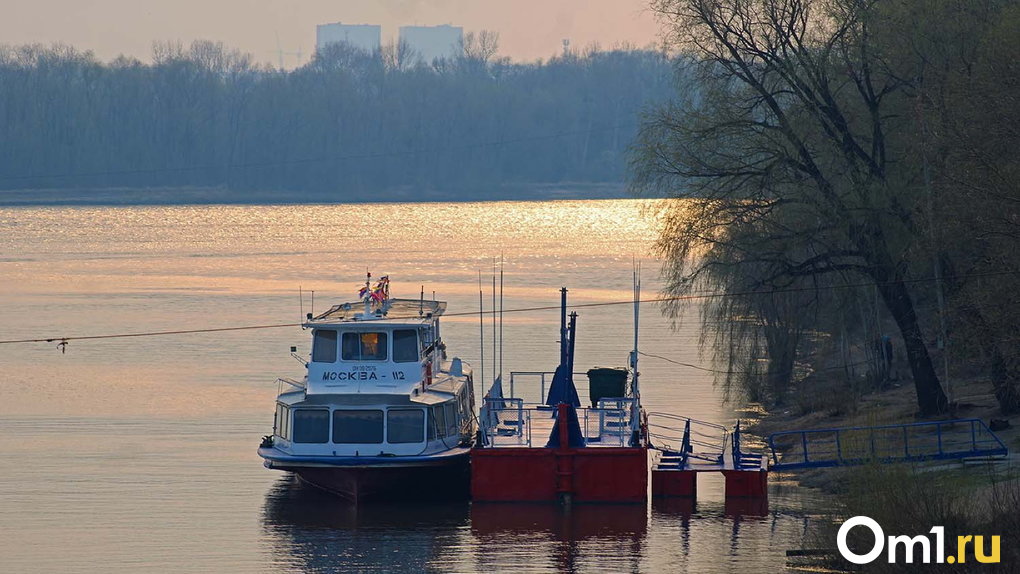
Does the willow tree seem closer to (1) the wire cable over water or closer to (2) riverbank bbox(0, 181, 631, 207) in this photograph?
(1) the wire cable over water

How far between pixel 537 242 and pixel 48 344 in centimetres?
6199

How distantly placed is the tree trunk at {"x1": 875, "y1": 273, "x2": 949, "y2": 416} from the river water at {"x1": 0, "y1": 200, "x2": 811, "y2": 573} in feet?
18.3

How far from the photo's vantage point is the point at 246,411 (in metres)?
52.2

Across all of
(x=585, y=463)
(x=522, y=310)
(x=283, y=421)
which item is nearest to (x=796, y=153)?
(x=585, y=463)

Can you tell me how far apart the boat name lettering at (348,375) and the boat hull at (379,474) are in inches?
84.9

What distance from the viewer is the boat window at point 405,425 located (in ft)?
123

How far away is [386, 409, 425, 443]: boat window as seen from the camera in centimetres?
3762

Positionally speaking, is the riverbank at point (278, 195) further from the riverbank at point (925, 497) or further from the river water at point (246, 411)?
the riverbank at point (925, 497)

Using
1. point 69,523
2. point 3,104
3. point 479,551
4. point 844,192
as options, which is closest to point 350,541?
point 479,551

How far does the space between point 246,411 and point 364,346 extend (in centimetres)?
1415

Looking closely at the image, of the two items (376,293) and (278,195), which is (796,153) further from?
(278,195)

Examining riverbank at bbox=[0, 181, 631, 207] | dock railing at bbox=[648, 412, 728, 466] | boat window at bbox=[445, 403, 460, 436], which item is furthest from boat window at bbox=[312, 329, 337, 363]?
riverbank at bbox=[0, 181, 631, 207]

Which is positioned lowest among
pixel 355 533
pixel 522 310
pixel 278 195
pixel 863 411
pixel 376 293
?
pixel 355 533

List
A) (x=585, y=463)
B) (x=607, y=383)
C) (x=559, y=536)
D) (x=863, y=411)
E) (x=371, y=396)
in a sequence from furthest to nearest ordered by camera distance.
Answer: (x=607, y=383) < (x=863, y=411) < (x=371, y=396) < (x=585, y=463) < (x=559, y=536)
